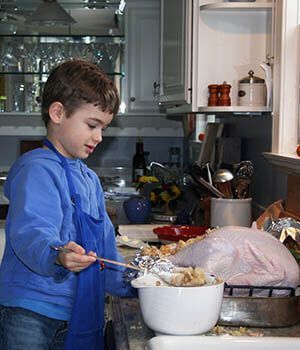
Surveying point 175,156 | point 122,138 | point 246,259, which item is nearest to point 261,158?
point 246,259

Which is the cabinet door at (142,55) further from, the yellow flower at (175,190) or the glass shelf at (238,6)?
the glass shelf at (238,6)

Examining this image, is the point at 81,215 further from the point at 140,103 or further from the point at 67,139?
Result: the point at 140,103

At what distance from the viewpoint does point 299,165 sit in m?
1.90

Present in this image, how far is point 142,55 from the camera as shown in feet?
17.2

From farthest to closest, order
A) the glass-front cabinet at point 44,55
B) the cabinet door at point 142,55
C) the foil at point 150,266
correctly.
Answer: the cabinet door at point 142,55 < the glass-front cabinet at point 44,55 < the foil at point 150,266

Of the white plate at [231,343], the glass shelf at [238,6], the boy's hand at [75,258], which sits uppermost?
the glass shelf at [238,6]

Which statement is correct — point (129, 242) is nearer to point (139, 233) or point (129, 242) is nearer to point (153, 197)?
point (139, 233)

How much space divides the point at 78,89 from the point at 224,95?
1.00 meters

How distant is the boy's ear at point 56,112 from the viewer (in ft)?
5.41

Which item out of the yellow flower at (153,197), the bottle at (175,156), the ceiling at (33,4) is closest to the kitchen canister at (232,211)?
the yellow flower at (153,197)

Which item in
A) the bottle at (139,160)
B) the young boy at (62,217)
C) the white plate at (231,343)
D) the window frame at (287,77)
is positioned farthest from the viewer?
the bottle at (139,160)

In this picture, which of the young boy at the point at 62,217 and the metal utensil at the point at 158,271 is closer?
the metal utensil at the point at 158,271

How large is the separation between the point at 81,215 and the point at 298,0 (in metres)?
1.07

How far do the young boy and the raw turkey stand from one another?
0.84 ft
